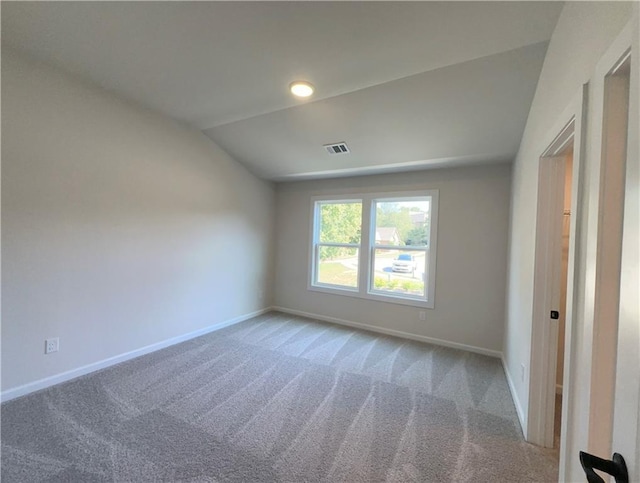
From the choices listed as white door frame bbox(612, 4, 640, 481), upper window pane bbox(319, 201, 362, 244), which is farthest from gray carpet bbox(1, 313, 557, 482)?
upper window pane bbox(319, 201, 362, 244)

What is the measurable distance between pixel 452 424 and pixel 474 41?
8.73ft

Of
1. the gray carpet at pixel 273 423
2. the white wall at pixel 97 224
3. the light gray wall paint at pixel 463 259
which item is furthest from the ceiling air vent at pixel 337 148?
the gray carpet at pixel 273 423

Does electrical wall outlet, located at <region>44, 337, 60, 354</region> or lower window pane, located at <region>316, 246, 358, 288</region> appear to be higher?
lower window pane, located at <region>316, 246, 358, 288</region>

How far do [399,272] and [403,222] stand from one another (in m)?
0.72

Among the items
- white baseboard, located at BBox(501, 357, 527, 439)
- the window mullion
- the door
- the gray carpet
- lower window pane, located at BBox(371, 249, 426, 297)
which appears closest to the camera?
the door

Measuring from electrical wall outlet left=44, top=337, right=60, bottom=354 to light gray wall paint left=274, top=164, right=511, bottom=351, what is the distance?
332cm

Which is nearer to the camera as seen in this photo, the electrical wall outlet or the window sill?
the electrical wall outlet

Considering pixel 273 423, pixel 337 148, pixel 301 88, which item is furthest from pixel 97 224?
pixel 337 148

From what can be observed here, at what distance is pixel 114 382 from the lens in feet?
8.09

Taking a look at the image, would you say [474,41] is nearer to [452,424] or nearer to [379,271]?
[452,424]

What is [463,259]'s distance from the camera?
3.50m

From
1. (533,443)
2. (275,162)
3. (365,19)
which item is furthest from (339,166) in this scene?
(533,443)

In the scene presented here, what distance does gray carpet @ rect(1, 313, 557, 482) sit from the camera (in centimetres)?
162

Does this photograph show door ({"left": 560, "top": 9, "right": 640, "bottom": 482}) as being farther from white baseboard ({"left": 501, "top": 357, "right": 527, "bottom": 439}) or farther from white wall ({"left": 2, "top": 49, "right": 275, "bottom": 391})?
white wall ({"left": 2, "top": 49, "right": 275, "bottom": 391})
